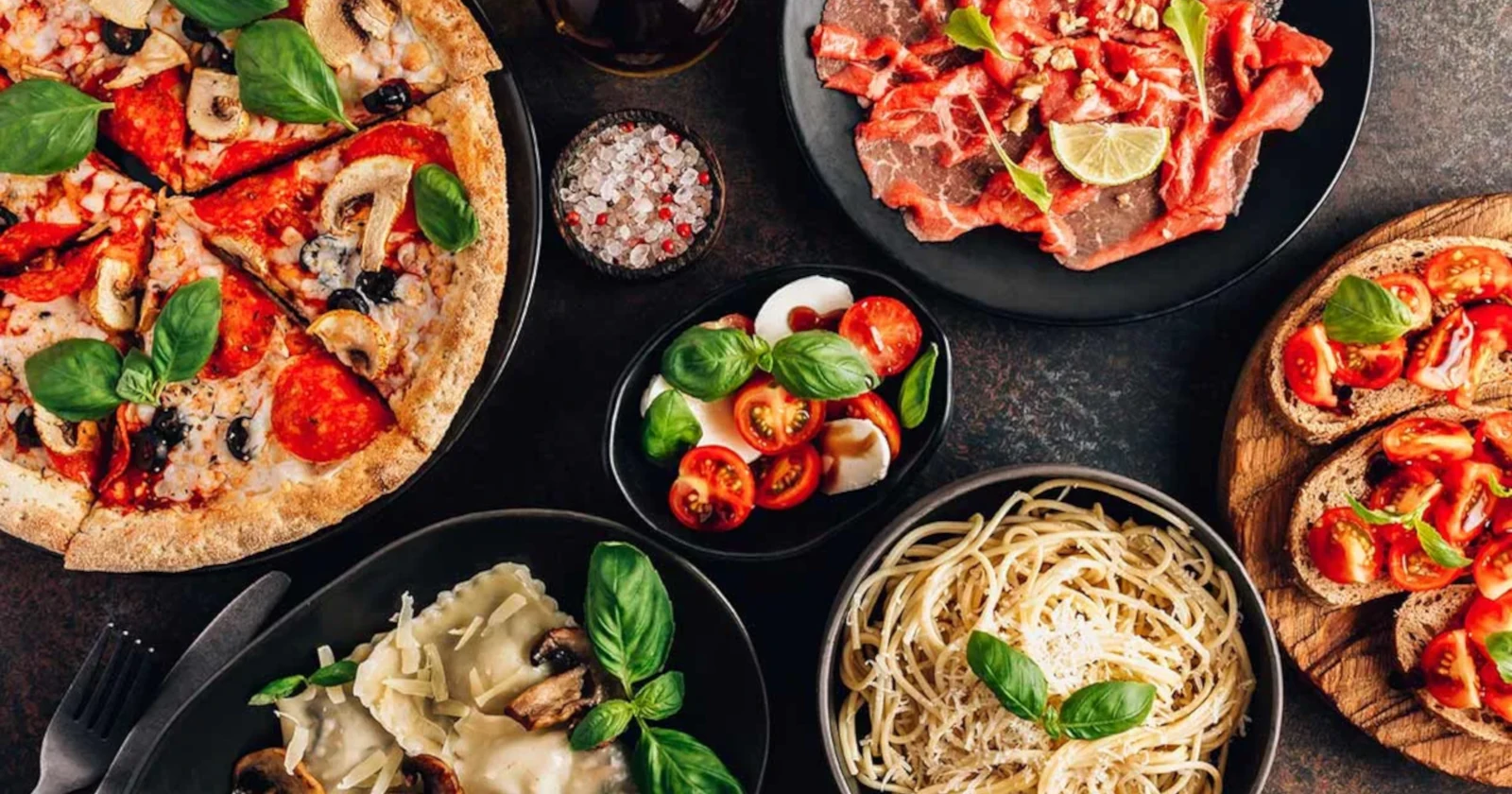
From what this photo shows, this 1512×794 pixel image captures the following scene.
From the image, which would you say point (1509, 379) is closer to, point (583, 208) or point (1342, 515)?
point (1342, 515)

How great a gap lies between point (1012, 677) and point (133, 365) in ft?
8.96

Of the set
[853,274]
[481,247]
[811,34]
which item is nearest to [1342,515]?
[853,274]

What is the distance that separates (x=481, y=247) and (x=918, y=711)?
1966 millimetres

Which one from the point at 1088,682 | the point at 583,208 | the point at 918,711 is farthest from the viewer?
the point at 583,208

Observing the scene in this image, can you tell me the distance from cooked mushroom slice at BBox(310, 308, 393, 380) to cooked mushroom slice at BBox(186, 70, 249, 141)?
2.35ft

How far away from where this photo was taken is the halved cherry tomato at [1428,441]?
13.6 ft

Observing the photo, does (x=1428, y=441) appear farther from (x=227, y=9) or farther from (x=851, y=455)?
(x=227, y=9)

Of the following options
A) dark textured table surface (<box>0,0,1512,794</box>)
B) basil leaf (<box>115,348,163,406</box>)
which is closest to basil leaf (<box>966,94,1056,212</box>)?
dark textured table surface (<box>0,0,1512,794</box>)

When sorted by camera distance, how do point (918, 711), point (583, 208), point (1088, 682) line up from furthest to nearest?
point (583, 208)
point (918, 711)
point (1088, 682)

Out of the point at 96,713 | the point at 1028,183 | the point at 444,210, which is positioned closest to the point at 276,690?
the point at 96,713

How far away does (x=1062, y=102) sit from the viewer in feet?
14.5

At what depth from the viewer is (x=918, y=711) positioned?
4051 millimetres

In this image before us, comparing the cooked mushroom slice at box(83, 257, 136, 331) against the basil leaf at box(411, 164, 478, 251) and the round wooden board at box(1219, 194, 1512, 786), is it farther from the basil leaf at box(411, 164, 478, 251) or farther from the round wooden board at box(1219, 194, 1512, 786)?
the round wooden board at box(1219, 194, 1512, 786)

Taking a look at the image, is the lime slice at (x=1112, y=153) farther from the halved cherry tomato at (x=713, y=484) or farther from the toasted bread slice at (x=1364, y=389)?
the halved cherry tomato at (x=713, y=484)
